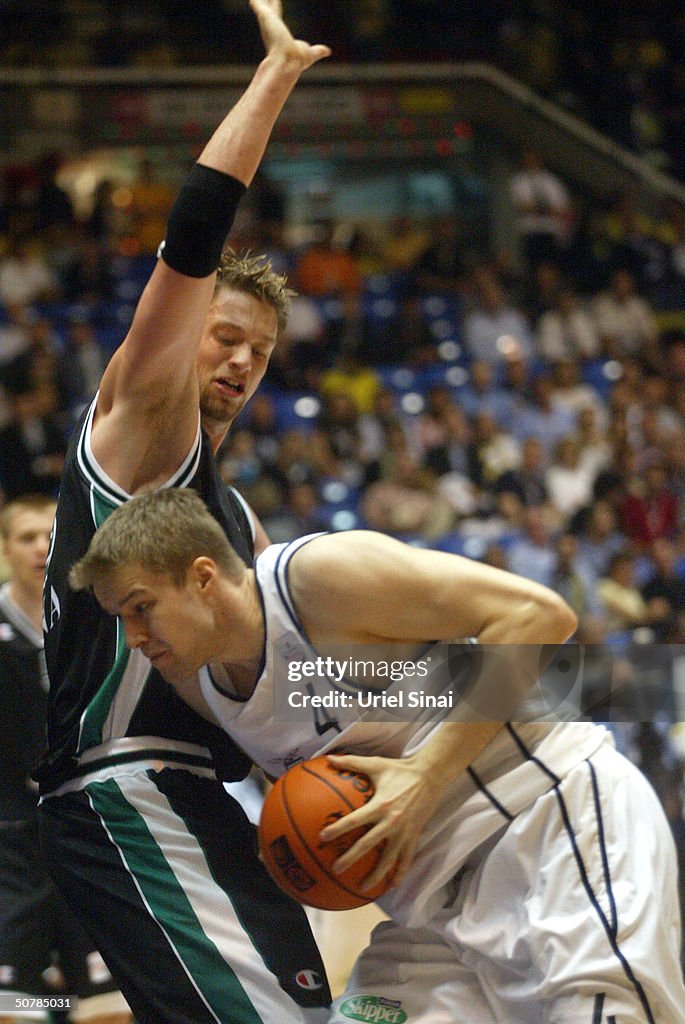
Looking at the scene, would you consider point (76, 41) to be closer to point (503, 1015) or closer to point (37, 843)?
point (37, 843)

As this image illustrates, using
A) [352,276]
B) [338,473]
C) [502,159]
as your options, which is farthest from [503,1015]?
[502,159]

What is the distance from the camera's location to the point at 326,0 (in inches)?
531

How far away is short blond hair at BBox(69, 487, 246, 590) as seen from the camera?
7.88 feet

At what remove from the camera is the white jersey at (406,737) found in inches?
98.1

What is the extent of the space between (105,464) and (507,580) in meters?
0.83

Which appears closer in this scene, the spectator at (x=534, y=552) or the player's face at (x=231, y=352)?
the player's face at (x=231, y=352)

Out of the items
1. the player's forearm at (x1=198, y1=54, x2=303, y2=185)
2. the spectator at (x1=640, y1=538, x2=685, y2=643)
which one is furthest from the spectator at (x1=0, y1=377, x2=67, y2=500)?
the player's forearm at (x1=198, y1=54, x2=303, y2=185)

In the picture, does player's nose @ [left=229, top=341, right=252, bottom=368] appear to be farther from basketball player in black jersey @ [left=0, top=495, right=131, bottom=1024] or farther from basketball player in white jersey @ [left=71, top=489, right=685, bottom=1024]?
basketball player in black jersey @ [left=0, top=495, right=131, bottom=1024]

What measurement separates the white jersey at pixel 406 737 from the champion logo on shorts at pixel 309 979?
0.20m

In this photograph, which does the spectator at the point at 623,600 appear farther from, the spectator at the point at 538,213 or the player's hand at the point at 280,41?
the player's hand at the point at 280,41

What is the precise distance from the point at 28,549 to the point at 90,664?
4.33ft

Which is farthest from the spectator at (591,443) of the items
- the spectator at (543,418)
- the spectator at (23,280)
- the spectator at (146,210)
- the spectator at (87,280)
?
the spectator at (23,280)

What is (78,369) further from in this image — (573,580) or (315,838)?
(315,838)

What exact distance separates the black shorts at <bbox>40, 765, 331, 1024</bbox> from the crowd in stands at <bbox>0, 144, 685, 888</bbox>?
521 cm
